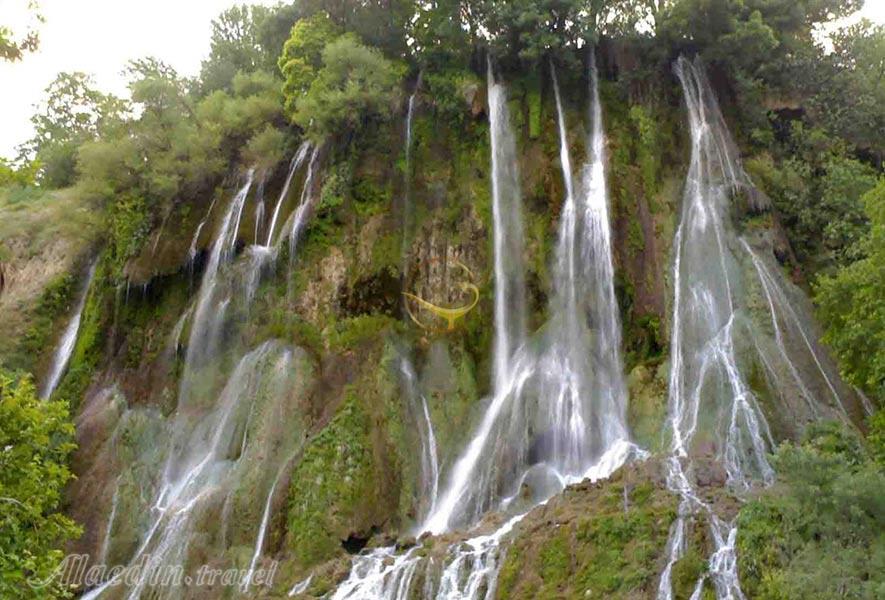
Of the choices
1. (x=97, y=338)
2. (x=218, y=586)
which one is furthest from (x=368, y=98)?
(x=218, y=586)

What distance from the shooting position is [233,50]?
105 ft

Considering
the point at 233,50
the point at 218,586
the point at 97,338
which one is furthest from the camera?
the point at 233,50

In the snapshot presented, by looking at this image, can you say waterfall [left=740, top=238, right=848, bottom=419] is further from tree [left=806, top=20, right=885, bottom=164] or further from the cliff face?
→ tree [left=806, top=20, right=885, bottom=164]

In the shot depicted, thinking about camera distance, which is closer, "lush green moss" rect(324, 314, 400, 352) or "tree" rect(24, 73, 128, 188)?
"lush green moss" rect(324, 314, 400, 352)

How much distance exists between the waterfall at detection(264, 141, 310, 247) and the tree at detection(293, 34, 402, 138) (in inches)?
32.3

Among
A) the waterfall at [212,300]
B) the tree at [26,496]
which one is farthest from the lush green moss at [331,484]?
the tree at [26,496]

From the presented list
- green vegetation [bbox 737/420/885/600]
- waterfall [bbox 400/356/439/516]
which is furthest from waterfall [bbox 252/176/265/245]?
green vegetation [bbox 737/420/885/600]

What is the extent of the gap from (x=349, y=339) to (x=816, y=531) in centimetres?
1176

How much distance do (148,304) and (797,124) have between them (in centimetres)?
1742

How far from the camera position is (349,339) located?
2038cm

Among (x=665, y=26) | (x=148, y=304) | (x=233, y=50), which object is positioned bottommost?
(x=148, y=304)

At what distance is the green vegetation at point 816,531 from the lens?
9969 mm

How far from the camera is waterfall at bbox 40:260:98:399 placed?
22.7 m

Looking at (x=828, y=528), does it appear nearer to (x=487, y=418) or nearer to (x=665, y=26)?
(x=487, y=418)
